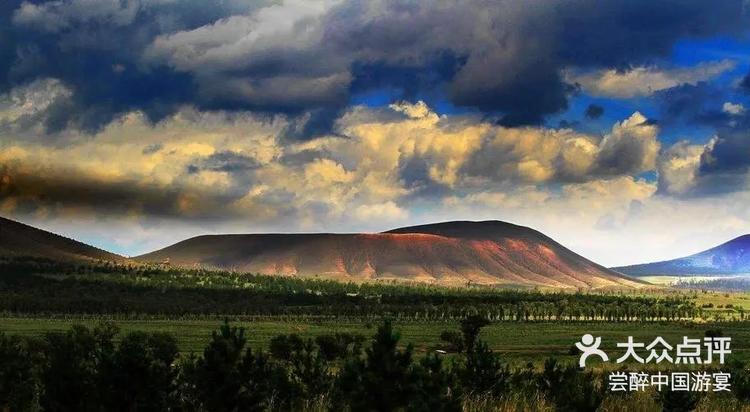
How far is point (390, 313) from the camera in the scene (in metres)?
199

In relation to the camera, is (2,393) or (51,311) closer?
(2,393)

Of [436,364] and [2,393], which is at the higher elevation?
[436,364]

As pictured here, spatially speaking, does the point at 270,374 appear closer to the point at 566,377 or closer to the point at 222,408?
the point at 222,408

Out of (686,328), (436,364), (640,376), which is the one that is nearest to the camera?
(436,364)

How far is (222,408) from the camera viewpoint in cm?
1528

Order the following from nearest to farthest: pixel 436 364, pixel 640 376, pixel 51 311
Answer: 1. pixel 436 364
2. pixel 640 376
3. pixel 51 311

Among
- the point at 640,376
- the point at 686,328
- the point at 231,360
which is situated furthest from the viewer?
the point at 686,328

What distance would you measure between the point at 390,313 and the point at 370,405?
186 m

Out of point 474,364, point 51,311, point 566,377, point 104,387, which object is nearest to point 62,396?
point 104,387

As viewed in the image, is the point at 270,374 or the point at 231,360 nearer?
the point at 231,360

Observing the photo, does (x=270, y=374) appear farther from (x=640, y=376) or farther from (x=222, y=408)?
(x=640, y=376)

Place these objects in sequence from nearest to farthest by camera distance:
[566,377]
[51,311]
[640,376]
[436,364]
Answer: [436,364], [640,376], [566,377], [51,311]

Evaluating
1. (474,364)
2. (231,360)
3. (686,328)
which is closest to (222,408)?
(231,360)

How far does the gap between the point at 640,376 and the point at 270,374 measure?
973 centimetres
